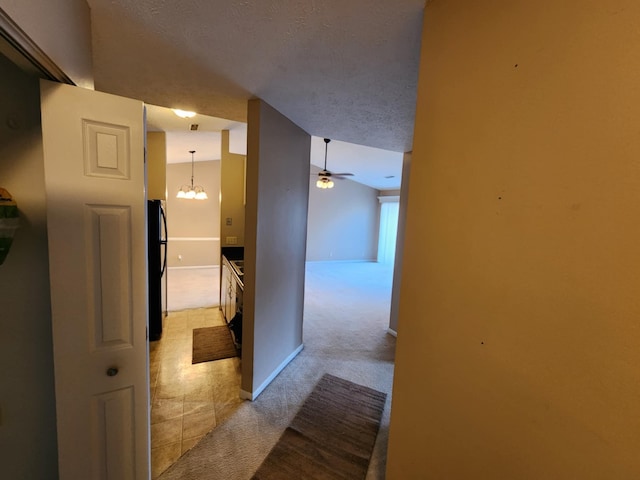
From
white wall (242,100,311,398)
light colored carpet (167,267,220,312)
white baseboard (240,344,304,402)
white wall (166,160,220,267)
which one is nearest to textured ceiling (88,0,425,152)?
white wall (242,100,311,398)

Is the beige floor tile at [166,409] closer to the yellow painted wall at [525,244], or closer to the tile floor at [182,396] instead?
the tile floor at [182,396]

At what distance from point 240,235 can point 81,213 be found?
3.62 meters

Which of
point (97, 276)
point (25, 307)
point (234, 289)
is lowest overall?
point (234, 289)

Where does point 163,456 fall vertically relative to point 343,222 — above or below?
below

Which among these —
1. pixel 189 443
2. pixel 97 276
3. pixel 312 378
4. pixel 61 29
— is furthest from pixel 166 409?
pixel 61 29

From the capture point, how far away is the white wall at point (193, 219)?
22.5 ft

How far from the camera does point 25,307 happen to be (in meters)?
1.17

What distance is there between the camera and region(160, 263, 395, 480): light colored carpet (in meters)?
1.68

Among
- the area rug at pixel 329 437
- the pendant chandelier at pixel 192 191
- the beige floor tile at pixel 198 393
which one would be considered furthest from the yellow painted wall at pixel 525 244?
the pendant chandelier at pixel 192 191

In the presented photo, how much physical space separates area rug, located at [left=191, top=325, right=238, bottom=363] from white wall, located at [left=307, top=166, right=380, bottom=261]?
5283 mm

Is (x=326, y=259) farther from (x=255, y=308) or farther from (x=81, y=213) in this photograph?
(x=81, y=213)

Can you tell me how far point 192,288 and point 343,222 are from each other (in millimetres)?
5573

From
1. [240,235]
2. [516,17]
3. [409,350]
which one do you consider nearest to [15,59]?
[516,17]

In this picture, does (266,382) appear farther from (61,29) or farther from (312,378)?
(61,29)
